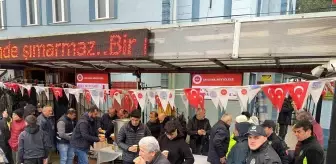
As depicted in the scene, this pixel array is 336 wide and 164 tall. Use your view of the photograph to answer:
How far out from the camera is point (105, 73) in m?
7.22

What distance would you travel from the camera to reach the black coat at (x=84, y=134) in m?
5.37

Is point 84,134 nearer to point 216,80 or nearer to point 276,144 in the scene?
point 216,80

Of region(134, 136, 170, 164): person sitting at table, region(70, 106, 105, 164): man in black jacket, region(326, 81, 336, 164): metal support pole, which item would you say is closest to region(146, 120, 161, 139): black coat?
region(70, 106, 105, 164): man in black jacket

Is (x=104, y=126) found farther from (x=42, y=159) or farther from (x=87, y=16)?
(x=87, y=16)

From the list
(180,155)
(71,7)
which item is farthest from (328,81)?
(71,7)

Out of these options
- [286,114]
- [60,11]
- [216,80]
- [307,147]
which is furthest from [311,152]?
[60,11]

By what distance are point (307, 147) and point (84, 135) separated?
4122mm

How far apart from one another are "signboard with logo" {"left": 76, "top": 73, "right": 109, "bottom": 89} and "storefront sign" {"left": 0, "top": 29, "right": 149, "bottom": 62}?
1.37 m

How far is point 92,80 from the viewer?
7.46 metres

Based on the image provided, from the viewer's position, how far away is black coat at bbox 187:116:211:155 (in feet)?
20.7

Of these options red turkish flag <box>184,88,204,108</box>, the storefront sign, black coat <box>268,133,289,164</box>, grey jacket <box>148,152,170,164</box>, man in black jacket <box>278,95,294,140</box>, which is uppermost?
the storefront sign

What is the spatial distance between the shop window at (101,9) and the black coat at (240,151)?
21.0 feet

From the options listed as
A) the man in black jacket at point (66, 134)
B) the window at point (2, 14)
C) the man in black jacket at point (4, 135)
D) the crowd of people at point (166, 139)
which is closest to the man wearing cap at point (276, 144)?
the crowd of people at point (166, 139)

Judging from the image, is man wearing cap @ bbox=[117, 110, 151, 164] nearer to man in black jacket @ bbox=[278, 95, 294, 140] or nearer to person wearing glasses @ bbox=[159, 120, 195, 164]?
person wearing glasses @ bbox=[159, 120, 195, 164]
